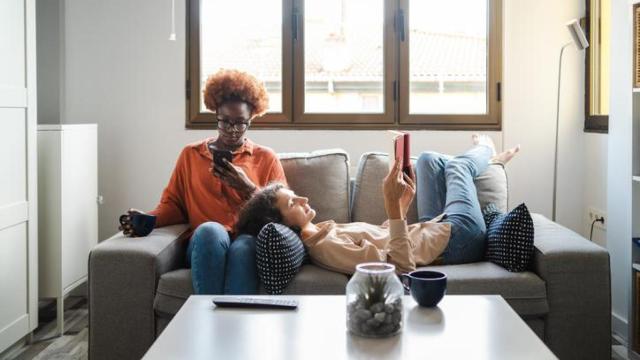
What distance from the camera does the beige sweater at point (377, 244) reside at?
2.51 meters

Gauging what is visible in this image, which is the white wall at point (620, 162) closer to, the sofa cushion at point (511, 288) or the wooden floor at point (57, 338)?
Result: the sofa cushion at point (511, 288)

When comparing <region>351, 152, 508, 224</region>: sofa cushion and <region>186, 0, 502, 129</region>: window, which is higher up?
<region>186, 0, 502, 129</region>: window

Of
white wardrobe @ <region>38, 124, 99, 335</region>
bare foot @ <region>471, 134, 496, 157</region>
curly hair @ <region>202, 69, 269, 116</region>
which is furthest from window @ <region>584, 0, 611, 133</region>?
white wardrobe @ <region>38, 124, 99, 335</region>

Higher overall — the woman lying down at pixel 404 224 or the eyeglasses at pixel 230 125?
the eyeglasses at pixel 230 125

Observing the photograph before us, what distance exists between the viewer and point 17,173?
306 cm

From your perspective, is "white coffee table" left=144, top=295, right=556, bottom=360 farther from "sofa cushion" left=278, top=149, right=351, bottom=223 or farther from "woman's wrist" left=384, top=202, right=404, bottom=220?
"sofa cushion" left=278, top=149, right=351, bottom=223

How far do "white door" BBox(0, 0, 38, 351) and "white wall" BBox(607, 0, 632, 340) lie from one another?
2.45 m

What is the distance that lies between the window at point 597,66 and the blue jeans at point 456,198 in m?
0.72

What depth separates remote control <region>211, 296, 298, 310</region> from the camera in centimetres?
200

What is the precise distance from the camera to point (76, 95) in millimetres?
4027

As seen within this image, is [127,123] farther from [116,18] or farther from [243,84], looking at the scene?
[243,84]

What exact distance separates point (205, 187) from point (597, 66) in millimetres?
2038

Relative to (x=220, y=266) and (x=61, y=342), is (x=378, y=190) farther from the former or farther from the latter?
(x=61, y=342)

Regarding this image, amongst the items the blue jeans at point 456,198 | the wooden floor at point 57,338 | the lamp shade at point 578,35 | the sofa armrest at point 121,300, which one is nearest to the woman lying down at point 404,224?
the blue jeans at point 456,198
